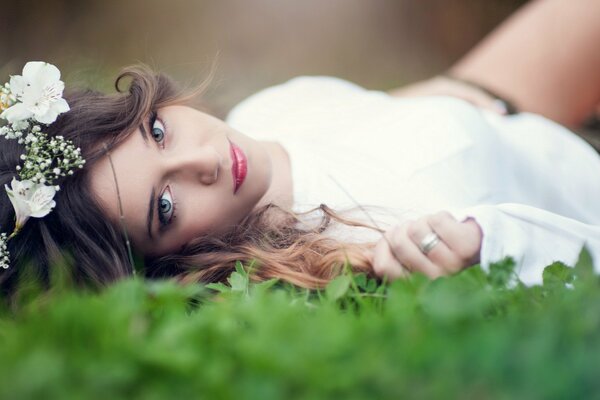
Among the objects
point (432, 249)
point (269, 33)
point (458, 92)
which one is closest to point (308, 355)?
point (432, 249)

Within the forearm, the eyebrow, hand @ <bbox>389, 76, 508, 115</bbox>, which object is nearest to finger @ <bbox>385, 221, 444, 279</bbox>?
the eyebrow

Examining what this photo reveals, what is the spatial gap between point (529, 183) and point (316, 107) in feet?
3.35

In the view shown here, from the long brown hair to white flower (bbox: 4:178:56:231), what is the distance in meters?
0.08

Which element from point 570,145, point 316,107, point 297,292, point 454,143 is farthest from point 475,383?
point 316,107

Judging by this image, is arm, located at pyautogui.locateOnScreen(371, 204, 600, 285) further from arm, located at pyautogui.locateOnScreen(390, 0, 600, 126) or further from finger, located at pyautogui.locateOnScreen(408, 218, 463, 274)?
arm, located at pyautogui.locateOnScreen(390, 0, 600, 126)

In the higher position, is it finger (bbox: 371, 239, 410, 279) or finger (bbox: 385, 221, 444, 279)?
finger (bbox: 385, 221, 444, 279)

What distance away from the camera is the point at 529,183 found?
2.46 meters

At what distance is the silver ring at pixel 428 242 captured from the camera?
1478 millimetres

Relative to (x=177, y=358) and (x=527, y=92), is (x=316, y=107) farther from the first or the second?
(x=177, y=358)

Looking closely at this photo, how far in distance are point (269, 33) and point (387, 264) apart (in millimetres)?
4012

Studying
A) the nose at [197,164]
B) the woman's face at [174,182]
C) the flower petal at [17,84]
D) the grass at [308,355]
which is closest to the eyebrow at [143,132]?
the woman's face at [174,182]

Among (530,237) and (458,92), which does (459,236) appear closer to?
(530,237)

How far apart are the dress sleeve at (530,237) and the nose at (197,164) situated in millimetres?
747

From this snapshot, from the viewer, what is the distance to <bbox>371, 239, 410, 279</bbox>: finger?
4.96 feet
